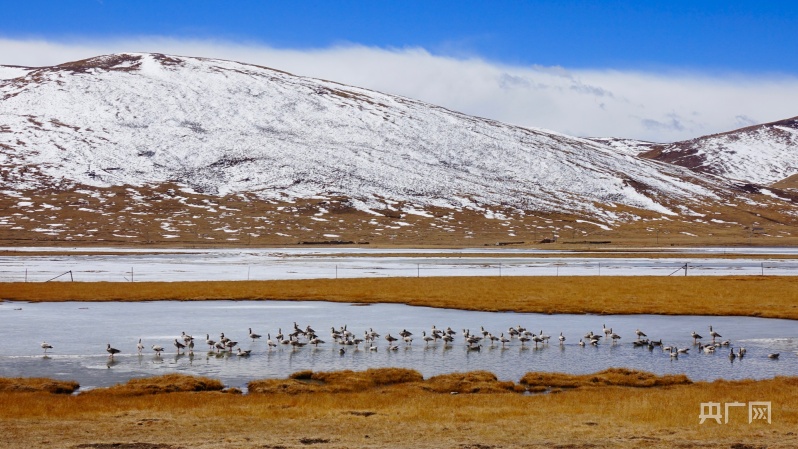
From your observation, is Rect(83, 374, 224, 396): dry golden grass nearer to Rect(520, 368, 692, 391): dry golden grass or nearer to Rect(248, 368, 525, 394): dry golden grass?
Rect(248, 368, 525, 394): dry golden grass

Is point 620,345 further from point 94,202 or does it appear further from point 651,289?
point 94,202

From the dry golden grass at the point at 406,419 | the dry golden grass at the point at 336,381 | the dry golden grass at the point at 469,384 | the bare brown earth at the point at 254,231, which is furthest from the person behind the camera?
the bare brown earth at the point at 254,231

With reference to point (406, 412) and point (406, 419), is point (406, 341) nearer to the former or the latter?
point (406, 412)

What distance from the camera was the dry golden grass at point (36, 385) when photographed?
2655 centimetres

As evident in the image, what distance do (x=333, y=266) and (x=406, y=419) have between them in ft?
238

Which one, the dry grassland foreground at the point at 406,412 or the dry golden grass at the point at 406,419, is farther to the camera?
the dry grassland foreground at the point at 406,412

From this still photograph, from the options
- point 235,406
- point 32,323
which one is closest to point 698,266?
point 32,323

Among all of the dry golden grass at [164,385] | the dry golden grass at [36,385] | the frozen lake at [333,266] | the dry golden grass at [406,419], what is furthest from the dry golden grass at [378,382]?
the frozen lake at [333,266]

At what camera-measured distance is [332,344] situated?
37.9 meters

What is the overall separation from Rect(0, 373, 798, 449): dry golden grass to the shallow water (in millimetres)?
3826

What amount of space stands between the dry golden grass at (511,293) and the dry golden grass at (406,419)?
86.4 ft

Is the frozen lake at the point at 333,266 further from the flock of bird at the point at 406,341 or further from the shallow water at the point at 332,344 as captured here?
the flock of bird at the point at 406,341

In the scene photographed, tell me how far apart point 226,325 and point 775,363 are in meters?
28.2

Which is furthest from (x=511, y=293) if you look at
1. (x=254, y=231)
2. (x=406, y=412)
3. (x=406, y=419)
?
(x=254, y=231)
